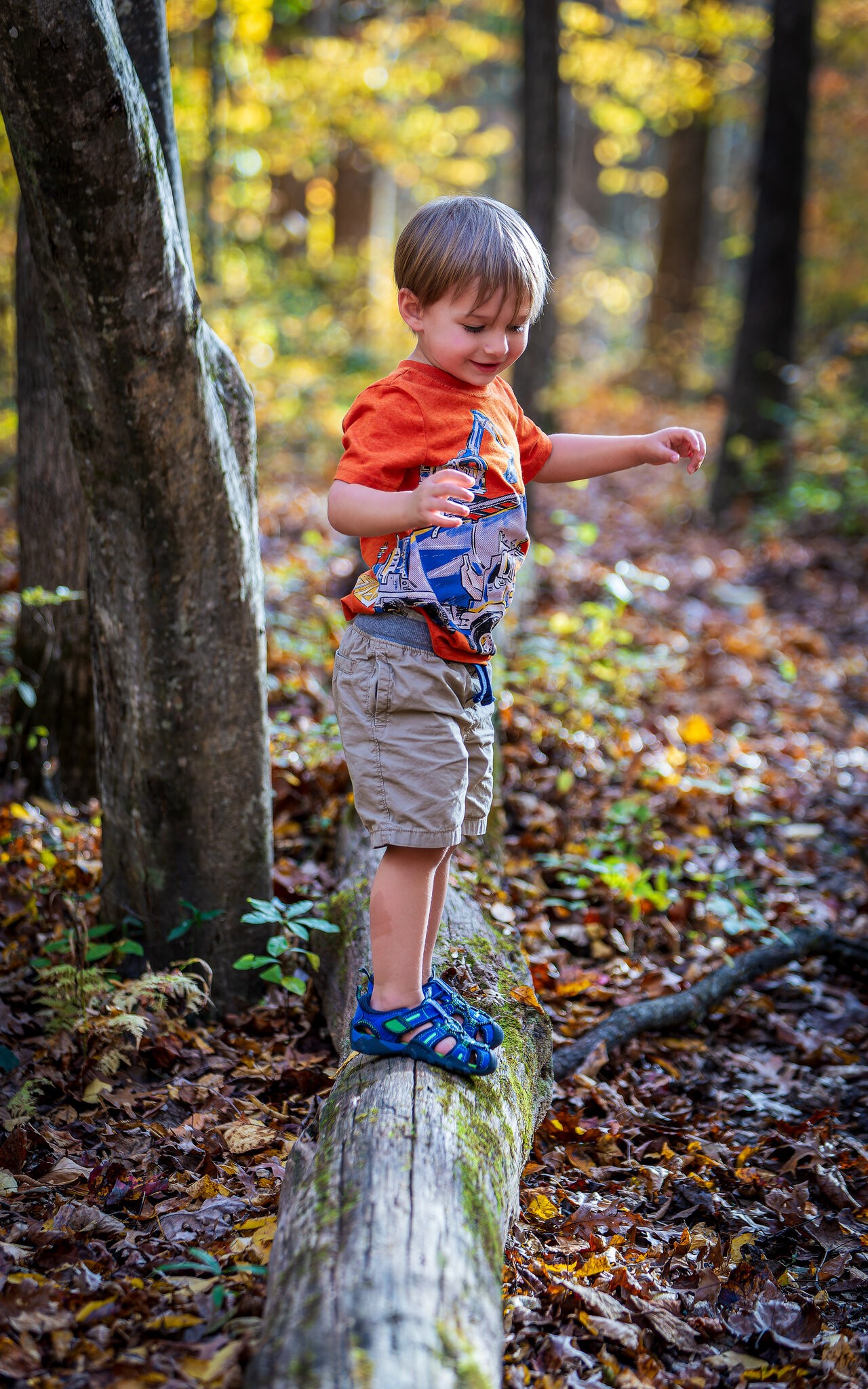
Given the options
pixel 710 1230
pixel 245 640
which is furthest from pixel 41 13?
Answer: pixel 710 1230

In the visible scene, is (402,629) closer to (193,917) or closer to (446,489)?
(446,489)

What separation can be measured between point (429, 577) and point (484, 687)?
14.2 inches

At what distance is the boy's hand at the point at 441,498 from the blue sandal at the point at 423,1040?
128cm

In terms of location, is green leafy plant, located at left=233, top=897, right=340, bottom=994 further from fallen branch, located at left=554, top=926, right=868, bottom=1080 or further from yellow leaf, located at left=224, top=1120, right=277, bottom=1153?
fallen branch, located at left=554, top=926, right=868, bottom=1080

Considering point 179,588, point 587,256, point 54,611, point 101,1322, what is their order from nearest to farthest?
1. point 101,1322
2. point 179,588
3. point 54,611
4. point 587,256

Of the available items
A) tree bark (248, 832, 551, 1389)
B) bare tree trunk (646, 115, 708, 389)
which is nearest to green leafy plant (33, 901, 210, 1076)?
tree bark (248, 832, 551, 1389)

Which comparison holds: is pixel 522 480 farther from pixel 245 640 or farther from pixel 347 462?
pixel 245 640

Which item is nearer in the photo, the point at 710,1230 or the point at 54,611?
the point at 710,1230

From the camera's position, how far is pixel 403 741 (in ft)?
8.46

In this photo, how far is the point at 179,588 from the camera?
3168 mm

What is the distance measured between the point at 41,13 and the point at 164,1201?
2.91 meters

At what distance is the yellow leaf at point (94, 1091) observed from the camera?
10.00 feet

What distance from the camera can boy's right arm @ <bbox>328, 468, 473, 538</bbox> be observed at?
2.19 meters

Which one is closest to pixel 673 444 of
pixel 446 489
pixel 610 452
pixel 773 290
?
pixel 610 452
